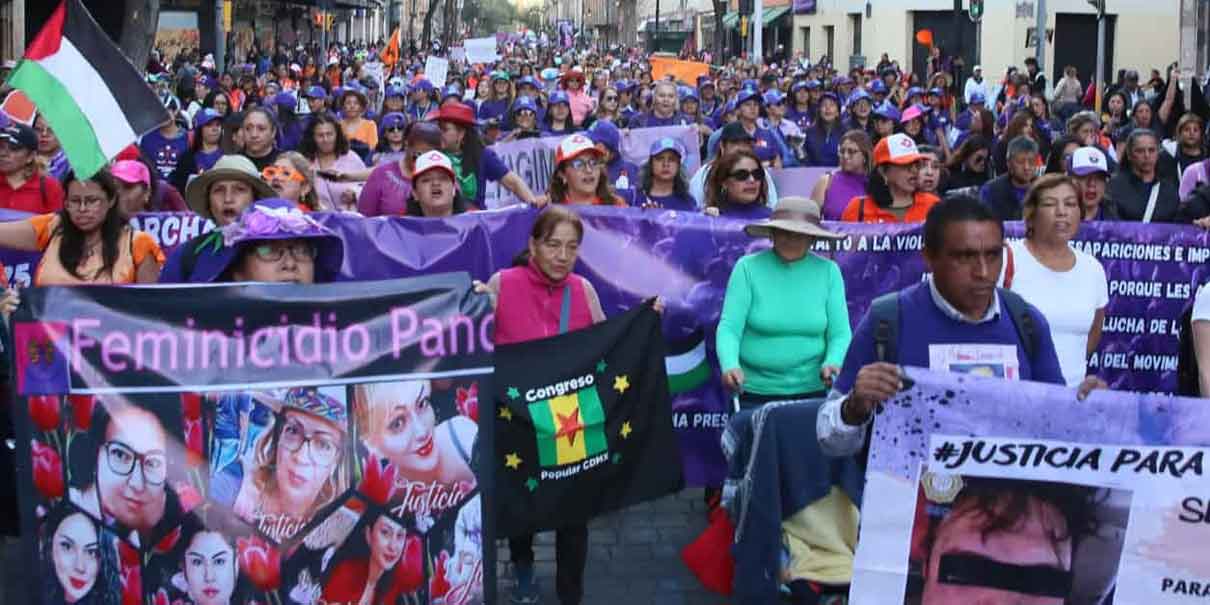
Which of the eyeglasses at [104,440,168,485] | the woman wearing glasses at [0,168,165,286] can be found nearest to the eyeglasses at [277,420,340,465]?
the eyeglasses at [104,440,168,485]

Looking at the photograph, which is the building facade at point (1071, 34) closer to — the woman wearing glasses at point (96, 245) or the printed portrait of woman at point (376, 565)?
the woman wearing glasses at point (96, 245)

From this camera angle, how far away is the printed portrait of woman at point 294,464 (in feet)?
16.5

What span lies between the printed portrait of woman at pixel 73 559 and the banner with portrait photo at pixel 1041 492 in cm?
217

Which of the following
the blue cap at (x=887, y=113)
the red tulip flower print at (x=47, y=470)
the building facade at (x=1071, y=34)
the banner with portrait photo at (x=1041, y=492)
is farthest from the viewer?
the building facade at (x=1071, y=34)

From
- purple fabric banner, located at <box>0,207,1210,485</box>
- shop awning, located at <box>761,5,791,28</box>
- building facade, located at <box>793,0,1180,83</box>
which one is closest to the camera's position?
purple fabric banner, located at <box>0,207,1210,485</box>

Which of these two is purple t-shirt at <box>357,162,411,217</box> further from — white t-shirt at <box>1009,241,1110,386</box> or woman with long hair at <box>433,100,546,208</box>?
white t-shirt at <box>1009,241,1110,386</box>

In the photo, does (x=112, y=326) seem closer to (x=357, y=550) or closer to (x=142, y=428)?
(x=142, y=428)

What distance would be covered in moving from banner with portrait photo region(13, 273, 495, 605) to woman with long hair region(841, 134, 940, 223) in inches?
158

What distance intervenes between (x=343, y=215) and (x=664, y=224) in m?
1.54

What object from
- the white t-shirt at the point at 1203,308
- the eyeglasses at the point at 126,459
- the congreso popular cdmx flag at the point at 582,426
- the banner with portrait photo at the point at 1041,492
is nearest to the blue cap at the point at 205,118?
the congreso popular cdmx flag at the point at 582,426

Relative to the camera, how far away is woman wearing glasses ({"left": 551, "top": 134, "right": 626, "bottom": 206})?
8.70m

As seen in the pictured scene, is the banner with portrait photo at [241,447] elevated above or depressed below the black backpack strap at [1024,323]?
below

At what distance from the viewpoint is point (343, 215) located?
27.2ft

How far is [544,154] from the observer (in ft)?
46.7
